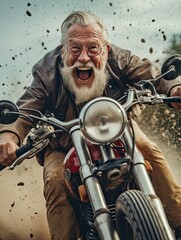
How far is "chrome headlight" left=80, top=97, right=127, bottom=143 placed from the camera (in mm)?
3168

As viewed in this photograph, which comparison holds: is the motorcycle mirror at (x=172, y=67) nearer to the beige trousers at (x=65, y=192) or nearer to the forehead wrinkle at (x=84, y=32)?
the beige trousers at (x=65, y=192)

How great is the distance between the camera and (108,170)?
3.21 m

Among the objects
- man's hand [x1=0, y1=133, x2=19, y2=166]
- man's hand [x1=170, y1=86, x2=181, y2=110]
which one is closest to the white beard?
man's hand [x1=170, y1=86, x2=181, y2=110]

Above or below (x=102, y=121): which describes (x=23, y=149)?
above

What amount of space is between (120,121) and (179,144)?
9462 millimetres

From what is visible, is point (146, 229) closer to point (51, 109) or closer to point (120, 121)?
point (120, 121)

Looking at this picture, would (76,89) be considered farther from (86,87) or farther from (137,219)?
(137,219)

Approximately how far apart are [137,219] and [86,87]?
1.59 m

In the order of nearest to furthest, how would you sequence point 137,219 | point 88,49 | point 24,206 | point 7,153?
point 137,219 → point 7,153 → point 88,49 → point 24,206

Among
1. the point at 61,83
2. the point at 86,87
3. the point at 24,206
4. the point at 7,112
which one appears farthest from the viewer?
the point at 24,206

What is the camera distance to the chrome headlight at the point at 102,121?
317cm

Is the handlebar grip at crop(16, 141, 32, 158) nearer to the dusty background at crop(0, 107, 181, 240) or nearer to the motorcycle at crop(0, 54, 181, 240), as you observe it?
the motorcycle at crop(0, 54, 181, 240)

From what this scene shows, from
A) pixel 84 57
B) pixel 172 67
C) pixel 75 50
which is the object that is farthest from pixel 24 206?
pixel 172 67

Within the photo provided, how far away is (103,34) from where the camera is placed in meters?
4.60
